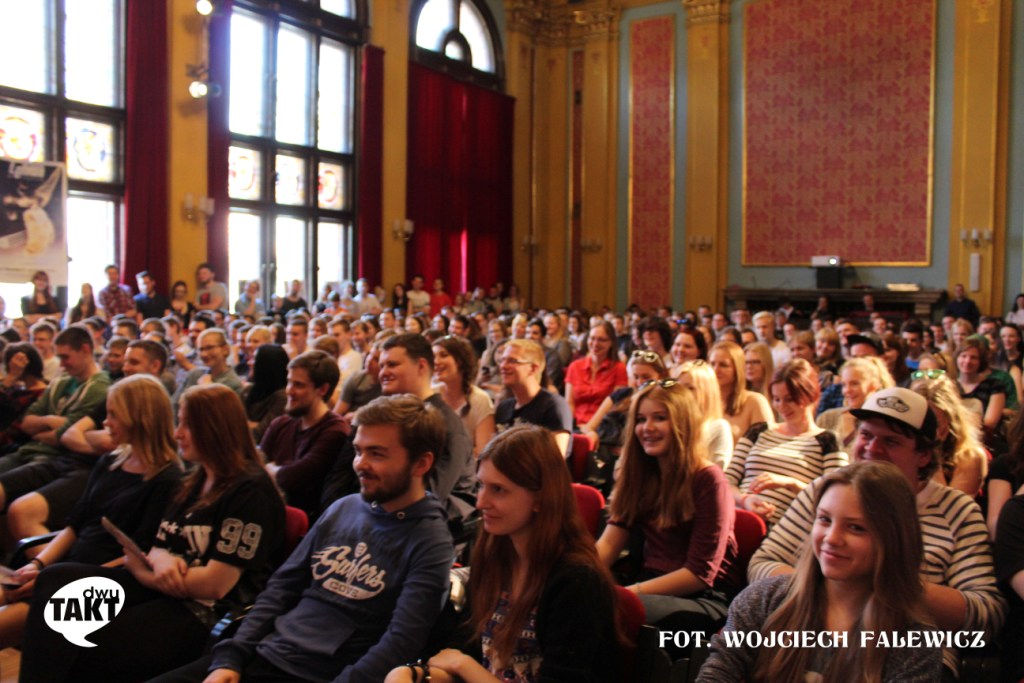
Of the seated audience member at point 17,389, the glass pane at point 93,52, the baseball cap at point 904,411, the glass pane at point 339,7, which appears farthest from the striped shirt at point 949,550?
the glass pane at point 339,7

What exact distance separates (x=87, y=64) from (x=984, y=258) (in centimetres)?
1344

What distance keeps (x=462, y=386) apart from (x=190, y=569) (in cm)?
186

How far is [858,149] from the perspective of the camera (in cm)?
1519

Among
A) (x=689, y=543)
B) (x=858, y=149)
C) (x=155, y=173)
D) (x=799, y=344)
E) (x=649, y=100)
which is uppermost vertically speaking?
(x=649, y=100)

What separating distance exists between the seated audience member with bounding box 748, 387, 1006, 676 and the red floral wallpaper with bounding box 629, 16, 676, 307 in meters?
14.4

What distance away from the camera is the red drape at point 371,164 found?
14.3m

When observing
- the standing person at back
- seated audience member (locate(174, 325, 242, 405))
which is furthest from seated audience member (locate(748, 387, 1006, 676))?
the standing person at back

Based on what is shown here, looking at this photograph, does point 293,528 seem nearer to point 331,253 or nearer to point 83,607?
point 83,607

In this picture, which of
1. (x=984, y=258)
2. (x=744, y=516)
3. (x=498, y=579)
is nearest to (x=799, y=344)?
(x=744, y=516)

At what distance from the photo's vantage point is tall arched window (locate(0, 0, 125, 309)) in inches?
397

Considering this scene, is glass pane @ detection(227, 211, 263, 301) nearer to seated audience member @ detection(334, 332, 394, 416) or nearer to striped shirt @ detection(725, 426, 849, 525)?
seated audience member @ detection(334, 332, 394, 416)

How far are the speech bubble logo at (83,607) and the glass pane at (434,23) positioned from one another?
1408 cm

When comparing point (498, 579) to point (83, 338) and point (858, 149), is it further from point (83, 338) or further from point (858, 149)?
point (858, 149)

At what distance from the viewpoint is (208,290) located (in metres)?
11.6
